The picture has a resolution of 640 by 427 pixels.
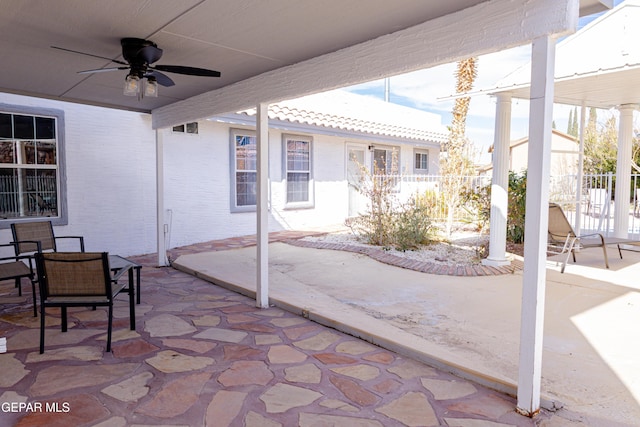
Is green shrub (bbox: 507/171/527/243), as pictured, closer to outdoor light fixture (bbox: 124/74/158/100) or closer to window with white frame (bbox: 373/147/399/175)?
window with white frame (bbox: 373/147/399/175)

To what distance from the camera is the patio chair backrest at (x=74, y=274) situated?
144 inches

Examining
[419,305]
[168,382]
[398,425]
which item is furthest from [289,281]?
[398,425]

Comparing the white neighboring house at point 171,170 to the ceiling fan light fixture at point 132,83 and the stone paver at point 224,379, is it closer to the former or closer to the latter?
the stone paver at point 224,379

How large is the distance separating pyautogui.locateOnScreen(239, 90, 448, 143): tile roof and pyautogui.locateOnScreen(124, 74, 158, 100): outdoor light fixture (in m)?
4.35

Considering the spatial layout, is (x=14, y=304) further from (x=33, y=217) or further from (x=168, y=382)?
(x=168, y=382)

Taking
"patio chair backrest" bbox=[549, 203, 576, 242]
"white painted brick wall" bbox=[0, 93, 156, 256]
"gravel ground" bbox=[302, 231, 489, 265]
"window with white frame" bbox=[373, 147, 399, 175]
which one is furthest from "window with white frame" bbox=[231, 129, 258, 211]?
"patio chair backrest" bbox=[549, 203, 576, 242]

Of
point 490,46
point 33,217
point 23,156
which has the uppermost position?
point 490,46

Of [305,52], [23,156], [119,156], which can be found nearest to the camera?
[305,52]

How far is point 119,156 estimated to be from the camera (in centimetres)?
769

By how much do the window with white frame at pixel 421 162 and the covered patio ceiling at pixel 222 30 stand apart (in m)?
11.1

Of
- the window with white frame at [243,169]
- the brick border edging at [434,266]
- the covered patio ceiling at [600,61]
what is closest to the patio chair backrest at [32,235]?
the window with white frame at [243,169]

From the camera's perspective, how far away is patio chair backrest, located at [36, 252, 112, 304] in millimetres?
3660

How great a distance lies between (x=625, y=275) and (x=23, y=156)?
9183 mm

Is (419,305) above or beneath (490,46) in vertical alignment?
beneath
